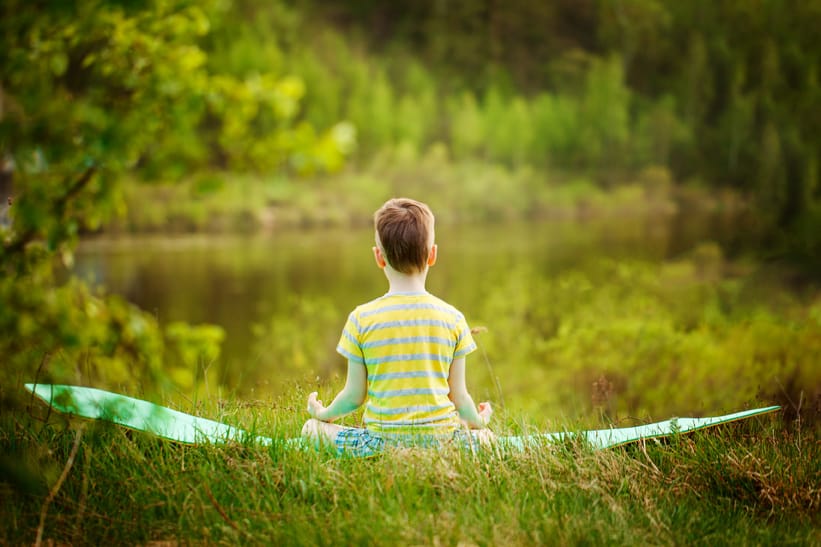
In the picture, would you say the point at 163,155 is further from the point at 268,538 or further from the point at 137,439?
the point at 268,538

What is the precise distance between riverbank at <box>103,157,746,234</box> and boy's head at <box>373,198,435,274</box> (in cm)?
1492

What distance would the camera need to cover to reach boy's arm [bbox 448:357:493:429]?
2.04 metres

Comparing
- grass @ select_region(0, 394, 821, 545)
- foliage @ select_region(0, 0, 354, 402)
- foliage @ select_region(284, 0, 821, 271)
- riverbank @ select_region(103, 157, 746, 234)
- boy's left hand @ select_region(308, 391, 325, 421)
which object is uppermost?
foliage @ select_region(284, 0, 821, 271)

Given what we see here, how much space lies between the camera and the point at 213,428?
221 cm

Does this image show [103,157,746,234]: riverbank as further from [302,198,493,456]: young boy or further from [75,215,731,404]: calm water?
[302,198,493,456]: young boy

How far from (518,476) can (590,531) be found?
0.28 m

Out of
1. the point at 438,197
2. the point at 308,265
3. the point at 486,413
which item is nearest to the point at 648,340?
the point at 486,413

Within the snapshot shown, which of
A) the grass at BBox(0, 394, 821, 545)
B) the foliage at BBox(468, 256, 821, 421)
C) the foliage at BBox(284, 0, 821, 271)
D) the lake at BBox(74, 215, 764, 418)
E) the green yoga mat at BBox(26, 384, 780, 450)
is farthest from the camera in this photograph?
the foliage at BBox(284, 0, 821, 271)

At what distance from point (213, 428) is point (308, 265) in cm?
1270

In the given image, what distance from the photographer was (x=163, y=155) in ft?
6.96

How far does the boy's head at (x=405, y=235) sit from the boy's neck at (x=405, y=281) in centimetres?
1

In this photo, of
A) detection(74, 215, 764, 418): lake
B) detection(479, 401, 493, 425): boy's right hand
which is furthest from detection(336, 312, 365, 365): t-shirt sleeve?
detection(74, 215, 764, 418): lake

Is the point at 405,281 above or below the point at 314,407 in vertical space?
above

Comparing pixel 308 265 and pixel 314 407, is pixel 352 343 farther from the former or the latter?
pixel 308 265
